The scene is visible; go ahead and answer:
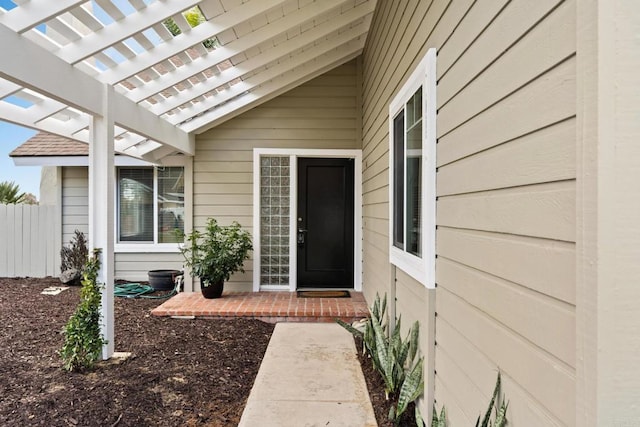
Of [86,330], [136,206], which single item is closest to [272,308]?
[86,330]

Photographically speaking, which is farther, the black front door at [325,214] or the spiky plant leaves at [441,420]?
the black front door at [325,214]

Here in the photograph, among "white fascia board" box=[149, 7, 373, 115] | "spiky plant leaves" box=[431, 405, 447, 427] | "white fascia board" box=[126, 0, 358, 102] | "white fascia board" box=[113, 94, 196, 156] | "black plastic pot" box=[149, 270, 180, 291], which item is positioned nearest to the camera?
"spiky plant leaves" box=[431, 405, 447, 427]

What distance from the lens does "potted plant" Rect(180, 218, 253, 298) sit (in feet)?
17.7

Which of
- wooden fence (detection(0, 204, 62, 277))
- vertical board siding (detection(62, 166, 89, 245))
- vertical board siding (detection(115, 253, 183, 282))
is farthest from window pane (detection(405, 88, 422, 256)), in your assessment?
wooden fence (detection(0, 204, 62, 277))

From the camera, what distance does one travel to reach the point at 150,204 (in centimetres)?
701

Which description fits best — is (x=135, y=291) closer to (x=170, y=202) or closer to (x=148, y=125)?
(x=170, y=202)

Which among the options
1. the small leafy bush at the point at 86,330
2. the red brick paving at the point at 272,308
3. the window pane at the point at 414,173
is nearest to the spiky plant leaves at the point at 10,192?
the red brick paving at the point at 272,308

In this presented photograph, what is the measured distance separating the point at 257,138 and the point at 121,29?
3131 millimetres

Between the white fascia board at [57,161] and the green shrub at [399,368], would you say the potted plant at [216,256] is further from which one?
the green shrub at [399,368]

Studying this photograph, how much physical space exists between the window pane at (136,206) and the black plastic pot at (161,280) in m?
0.75

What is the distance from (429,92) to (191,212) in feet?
15.1

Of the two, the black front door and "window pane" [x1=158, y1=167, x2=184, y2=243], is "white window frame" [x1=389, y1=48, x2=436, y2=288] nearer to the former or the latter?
the black front door

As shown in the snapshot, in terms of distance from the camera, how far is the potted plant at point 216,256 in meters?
5.41

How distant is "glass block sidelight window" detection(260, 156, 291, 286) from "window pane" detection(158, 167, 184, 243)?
185cm
